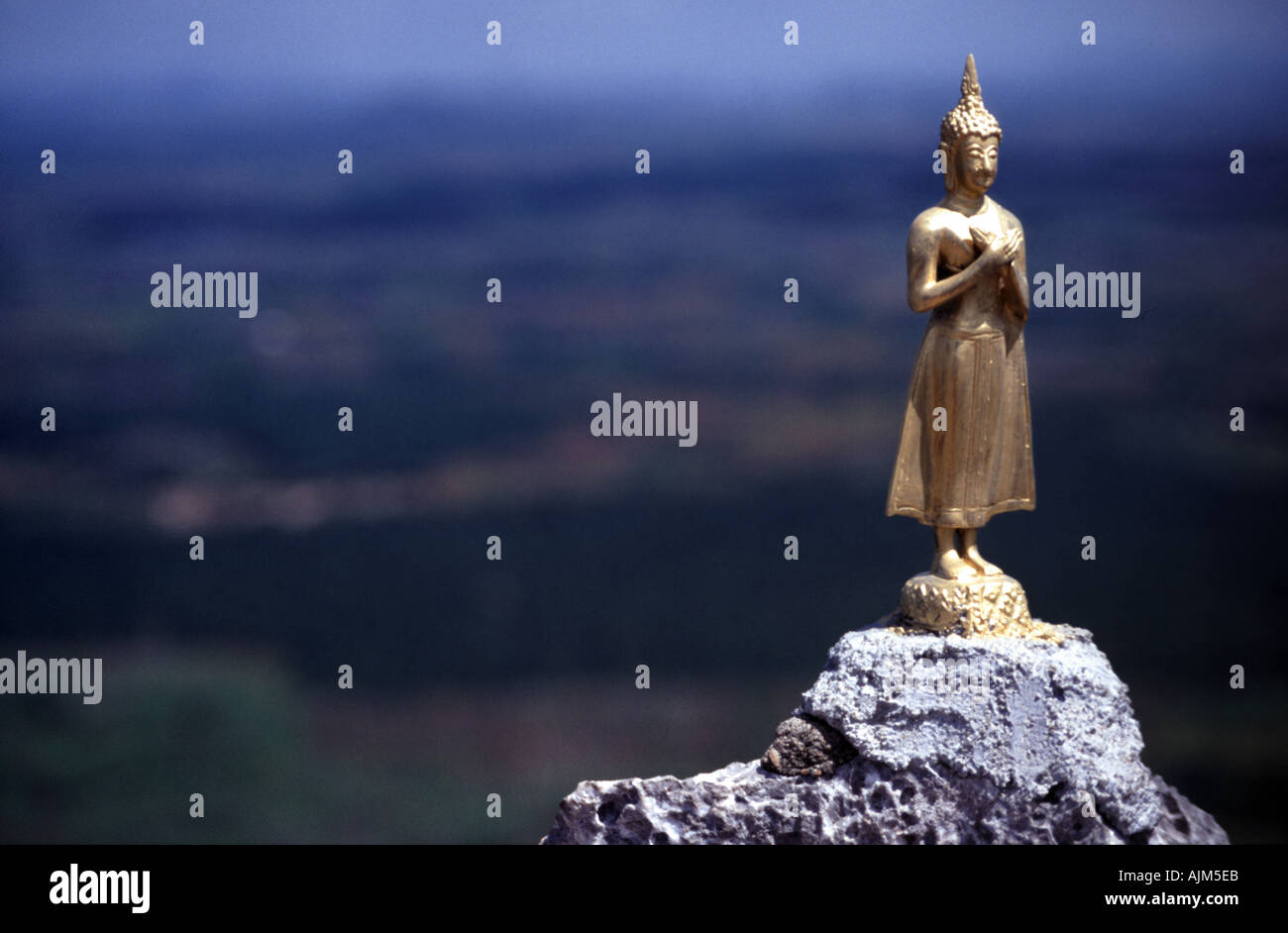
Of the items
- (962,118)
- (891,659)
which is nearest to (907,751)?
(891,659)

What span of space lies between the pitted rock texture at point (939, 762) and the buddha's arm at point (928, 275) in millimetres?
1251

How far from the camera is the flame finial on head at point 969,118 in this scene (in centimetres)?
598

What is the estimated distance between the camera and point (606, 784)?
626 cm

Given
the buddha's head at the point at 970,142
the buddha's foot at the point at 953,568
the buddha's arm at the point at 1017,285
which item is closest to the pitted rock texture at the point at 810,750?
the buddha's foot at the point at 953,568

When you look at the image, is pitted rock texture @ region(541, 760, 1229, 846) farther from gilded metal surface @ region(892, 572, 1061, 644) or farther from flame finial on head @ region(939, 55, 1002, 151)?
flame finial on head @ region(939, 55, 1002, 151)

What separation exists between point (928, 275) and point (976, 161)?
44cm

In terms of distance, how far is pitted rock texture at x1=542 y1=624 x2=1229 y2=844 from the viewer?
5.93 meters

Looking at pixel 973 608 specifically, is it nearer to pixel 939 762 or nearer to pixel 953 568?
pixel 953 568

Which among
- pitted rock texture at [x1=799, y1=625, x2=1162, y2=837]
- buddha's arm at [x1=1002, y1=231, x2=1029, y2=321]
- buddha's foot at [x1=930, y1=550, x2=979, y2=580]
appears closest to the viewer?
pitted rock texture at [x1=799, y1=625, x2=1162, y2=837]

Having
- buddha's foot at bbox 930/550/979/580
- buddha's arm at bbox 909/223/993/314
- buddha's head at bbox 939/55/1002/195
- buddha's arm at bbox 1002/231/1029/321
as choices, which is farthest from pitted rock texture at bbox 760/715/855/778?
buddha's head at bbox 939/55/1002/195

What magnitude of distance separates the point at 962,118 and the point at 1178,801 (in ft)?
9.26

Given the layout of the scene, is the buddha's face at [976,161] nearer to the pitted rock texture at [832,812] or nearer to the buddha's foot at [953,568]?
the buddha's foot at [953,568]

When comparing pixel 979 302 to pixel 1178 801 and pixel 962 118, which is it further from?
pixel 1178 801

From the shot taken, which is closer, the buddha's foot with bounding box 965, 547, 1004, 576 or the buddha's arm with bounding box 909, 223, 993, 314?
the buddha's arm with bounding box 909, 223, 993, 314
